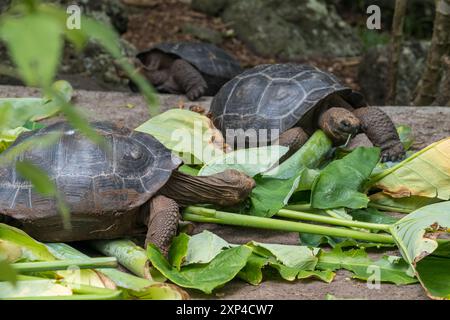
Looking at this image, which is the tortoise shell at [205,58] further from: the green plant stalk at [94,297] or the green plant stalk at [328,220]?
the green plant stalk at [94,297]

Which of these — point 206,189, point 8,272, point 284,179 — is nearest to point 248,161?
point 284,179

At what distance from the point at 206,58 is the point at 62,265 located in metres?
4.61

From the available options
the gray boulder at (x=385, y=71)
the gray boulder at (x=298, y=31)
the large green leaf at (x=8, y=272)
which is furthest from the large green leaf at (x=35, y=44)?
the gray boulder at (x=298, y=31)

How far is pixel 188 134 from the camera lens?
3994mm

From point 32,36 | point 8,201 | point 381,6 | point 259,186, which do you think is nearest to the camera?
point 32,36

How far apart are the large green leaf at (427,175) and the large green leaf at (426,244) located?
38 cm

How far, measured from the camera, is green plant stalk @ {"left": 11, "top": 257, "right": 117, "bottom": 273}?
2258 millimetres

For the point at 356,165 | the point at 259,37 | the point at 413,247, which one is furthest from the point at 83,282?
the point at 259,37

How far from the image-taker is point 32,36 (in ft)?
2.90

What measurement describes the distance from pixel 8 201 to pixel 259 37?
23.4 ft

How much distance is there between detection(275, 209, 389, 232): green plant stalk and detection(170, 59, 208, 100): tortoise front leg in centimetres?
316

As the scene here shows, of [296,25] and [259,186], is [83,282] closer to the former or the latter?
[259,186]

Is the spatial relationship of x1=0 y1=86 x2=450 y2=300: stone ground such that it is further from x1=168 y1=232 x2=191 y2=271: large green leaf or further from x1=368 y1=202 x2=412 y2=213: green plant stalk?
x1=368 y1=202 x2=412 y2=213: green plant stalk

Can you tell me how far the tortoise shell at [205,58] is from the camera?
6.63 meters
